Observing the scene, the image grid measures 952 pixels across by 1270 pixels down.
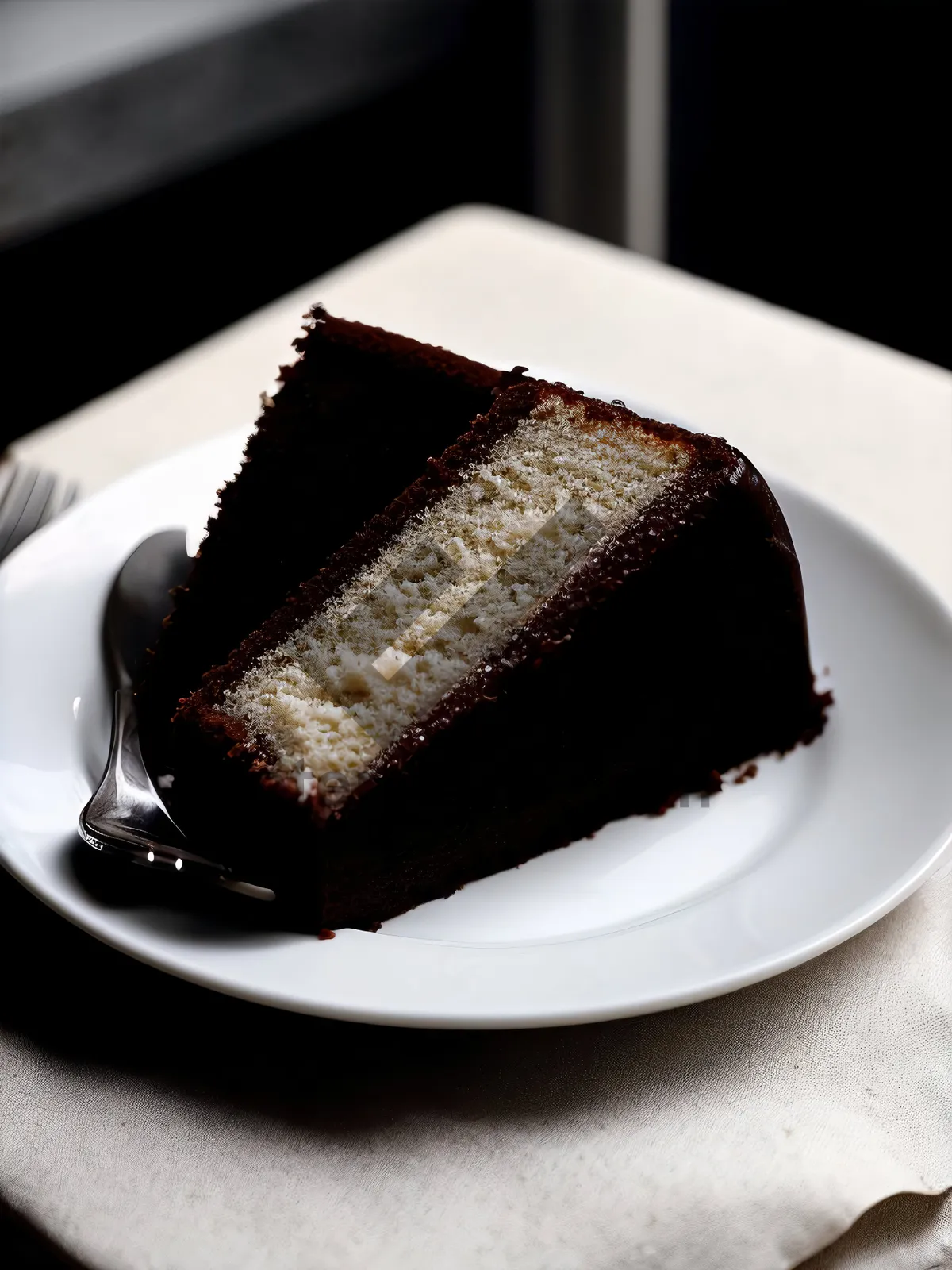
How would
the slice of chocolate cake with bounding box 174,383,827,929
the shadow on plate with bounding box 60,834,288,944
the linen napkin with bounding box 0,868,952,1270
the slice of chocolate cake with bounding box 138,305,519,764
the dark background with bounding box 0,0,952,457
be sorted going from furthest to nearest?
the dark background with bounding box 0,0,952,457 < the slice of chocolate cake with bounding box 138,305,519,764 < the slice of chocolate cake with bounding box 174,383,827,929 < the shadow on plate with bounding box 60,834,288,944 < the linen napkin with bounding box 0,868,952,1270

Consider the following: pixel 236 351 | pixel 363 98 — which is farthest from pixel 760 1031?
pixel 363 98

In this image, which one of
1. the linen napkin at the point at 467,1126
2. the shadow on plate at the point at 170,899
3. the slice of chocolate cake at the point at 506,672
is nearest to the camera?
the linen napkin at the point at 467,1126

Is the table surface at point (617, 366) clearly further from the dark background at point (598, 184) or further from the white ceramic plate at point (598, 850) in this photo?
the dark background at point (598, 184)

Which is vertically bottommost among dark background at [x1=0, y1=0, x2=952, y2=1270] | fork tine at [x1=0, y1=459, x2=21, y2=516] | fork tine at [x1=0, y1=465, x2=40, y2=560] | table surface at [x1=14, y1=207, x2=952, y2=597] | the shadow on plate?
dark background at [x1=0, y1=0, x2=952, y2=1270]

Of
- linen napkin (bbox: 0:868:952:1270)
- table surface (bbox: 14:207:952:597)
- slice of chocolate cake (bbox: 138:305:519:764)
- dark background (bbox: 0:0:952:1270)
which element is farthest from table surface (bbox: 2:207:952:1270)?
dark background (bbox: 0:0:952:1270)

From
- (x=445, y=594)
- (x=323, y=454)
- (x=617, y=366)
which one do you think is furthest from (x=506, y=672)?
(x=617, y=366)

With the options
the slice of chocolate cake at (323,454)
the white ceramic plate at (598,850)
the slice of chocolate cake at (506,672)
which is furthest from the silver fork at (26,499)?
the slice of chocolate cake at (506,672)

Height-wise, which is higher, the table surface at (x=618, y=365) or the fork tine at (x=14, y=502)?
the fork tine at (x=14, y=502)

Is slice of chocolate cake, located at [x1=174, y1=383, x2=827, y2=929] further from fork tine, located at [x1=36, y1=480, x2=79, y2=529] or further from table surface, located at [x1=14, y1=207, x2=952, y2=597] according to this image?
fork tine, located at [x1=36, y1=480, x2=79, y2=529]

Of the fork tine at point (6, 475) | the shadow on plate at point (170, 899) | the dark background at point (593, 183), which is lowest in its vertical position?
the dark background at point (593, 183)
